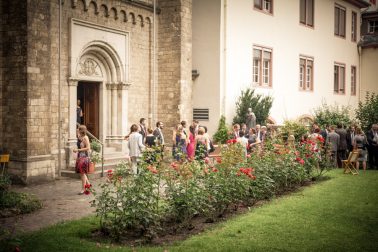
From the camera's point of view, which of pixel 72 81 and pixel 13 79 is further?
pixel 72 81

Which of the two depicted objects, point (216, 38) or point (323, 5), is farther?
point (323, 5)

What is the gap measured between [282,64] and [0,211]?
1714 centimetres

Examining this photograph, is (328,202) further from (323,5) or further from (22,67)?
(323,5)

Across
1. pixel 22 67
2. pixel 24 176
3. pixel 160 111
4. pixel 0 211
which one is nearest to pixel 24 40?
pixel 22 67

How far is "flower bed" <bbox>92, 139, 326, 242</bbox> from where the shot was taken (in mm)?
7285

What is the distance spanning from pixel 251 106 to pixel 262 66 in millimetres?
3165

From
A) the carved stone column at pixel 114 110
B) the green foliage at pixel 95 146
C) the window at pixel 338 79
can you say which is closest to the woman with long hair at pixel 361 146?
the carved stone column at pixel 114 110

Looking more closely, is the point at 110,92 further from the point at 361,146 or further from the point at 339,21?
the point at 339,21

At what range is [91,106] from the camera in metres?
16.7

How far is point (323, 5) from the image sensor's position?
2664 centimetres

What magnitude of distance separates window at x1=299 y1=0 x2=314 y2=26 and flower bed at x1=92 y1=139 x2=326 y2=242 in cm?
1615

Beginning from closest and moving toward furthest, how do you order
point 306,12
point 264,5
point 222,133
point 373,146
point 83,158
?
point 83,158, point 373,146, point 222,133, point 264,5, point 306,12

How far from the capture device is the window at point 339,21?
28422 millimetres

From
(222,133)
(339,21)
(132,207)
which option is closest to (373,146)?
(222,133)
